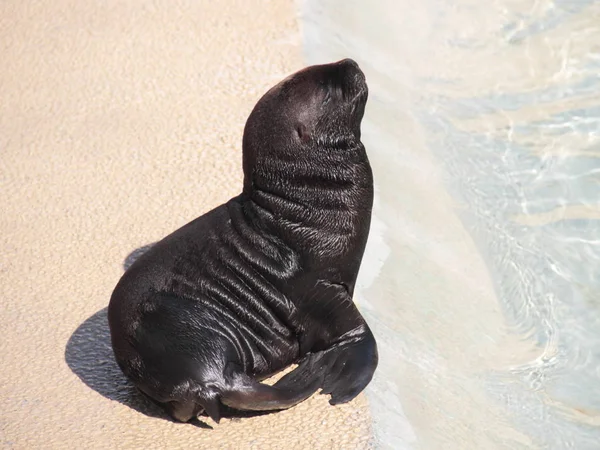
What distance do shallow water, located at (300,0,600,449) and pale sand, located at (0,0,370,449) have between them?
0.52m

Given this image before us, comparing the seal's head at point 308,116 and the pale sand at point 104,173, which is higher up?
the seal's head at point 308,116

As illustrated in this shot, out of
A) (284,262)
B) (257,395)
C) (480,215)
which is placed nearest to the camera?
(257,395)

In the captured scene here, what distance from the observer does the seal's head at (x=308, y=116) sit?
159 inches

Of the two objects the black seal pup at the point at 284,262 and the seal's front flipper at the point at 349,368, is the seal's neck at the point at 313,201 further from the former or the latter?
the seal's front flipper at the point at 349,368

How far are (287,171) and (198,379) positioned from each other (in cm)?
96

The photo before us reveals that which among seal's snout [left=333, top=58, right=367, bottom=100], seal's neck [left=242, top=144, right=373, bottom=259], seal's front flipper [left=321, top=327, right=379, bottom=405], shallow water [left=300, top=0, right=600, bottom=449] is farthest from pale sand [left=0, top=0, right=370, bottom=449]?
seal's snout [left=333, top=58, right=367, bottom=100]

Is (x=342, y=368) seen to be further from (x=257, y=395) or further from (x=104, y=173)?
(x=104, y=173)

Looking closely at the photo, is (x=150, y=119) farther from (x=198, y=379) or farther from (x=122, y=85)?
(x=198, y=379)

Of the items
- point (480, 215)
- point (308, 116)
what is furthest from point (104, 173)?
point (480, 215)

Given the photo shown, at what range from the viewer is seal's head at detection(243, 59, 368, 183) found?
13.2 feet

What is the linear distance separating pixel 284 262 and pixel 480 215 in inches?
107

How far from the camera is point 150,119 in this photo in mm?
6449

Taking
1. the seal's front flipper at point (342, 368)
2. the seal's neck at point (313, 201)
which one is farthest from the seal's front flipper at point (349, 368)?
the seal's neck at point (313, 201)

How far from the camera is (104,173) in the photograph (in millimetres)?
5965
